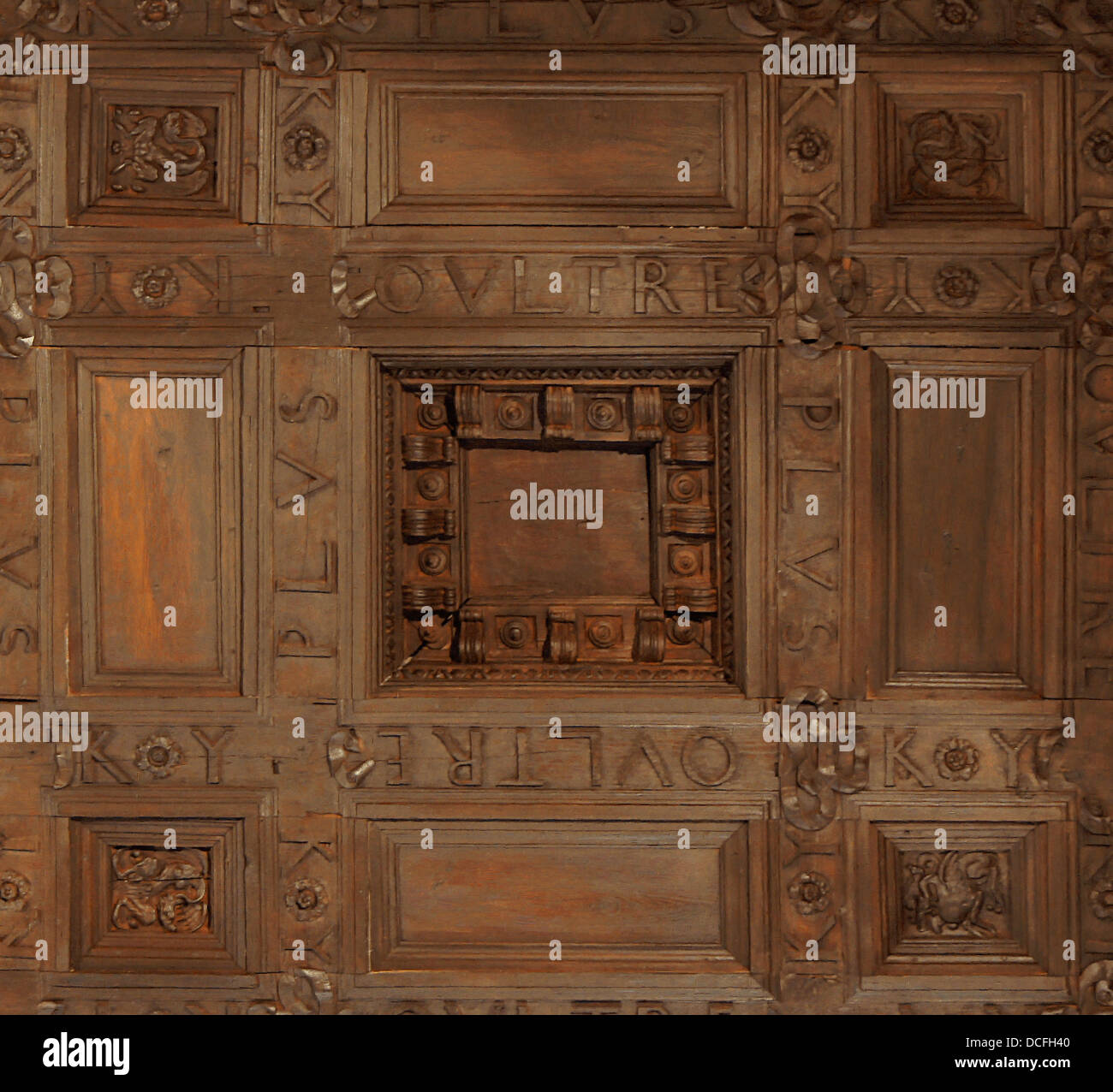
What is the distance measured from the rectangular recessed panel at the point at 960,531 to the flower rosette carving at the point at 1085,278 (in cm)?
33

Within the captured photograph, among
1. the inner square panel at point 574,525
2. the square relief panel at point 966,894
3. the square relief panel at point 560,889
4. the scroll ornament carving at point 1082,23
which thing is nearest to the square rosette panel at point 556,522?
the inner square panel at point 574,525

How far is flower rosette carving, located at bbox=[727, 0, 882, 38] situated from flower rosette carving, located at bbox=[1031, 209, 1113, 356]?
1.11 m

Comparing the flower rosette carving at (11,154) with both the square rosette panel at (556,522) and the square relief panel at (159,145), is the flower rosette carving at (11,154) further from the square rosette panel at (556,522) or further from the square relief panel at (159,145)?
the square rosette panel at (556,522)

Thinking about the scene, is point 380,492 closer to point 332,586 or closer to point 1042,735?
point 332,586

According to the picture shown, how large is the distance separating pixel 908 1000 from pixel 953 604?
4.97 ft

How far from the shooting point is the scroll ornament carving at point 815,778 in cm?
333

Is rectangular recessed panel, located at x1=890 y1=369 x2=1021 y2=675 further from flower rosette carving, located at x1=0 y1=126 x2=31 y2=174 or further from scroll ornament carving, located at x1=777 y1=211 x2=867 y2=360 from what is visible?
flower rosette carving, located at x1=0 y1=126 x2=31 y2=174

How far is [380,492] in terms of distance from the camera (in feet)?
11.2

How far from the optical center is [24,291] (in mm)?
3365

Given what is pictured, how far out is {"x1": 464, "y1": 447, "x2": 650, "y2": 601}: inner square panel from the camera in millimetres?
3590

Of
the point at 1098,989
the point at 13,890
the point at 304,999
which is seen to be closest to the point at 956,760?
the point at 1098,989

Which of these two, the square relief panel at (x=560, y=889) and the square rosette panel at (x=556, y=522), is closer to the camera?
the square relief panel at (x=560, y=889)

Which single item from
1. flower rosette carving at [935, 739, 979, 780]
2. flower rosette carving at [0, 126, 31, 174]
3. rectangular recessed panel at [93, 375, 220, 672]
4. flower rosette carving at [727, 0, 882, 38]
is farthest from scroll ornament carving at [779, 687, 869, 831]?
flower rosette carving at [0, 126, 31, 174]

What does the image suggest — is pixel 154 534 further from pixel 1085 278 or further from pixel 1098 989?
pixel 1098 989
